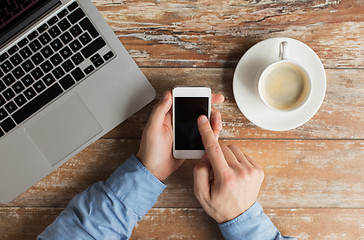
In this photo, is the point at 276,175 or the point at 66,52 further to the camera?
the point at 276,175

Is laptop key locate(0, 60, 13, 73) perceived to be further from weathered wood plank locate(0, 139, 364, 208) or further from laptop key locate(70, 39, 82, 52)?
weathered wood plank locate(0, 139, 364, 208)

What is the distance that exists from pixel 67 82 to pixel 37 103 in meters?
0.10

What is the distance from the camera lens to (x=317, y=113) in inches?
35.6

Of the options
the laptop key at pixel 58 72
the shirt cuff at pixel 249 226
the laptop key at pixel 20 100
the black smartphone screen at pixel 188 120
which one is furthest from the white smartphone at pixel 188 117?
the laptop key at pixel 20 100

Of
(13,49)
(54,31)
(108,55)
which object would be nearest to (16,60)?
(13,49)

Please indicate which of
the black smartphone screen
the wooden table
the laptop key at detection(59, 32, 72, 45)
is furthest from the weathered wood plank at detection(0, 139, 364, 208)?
the laptop key at detection(59, 32, 72, 45)

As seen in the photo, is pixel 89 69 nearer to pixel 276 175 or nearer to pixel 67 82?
pixel 67 82

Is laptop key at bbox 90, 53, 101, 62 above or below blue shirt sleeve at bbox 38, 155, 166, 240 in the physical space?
above

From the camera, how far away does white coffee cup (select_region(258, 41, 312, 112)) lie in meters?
0.79

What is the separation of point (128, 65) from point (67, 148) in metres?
0.29

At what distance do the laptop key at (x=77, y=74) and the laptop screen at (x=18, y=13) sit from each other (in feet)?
0.58

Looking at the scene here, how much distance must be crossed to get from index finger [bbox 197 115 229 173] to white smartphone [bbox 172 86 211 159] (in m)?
0.03

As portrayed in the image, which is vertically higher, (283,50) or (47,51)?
(47,51)

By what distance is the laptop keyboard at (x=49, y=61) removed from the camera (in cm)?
82
